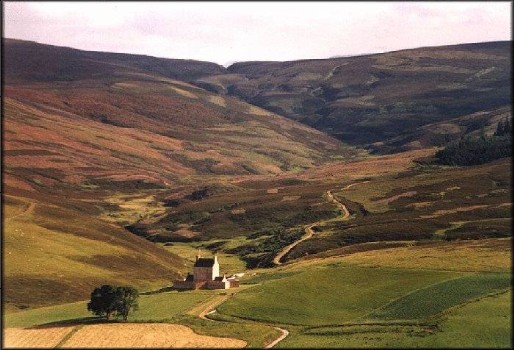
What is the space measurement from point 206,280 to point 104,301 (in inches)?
1032

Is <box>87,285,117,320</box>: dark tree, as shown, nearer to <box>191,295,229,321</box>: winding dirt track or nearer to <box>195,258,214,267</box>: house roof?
<box>191,295,229,321</box>: winding dirt track

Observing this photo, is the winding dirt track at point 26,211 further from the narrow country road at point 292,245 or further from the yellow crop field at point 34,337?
the yellow crop field at point 34,337

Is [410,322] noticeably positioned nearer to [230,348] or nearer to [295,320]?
[295,320]

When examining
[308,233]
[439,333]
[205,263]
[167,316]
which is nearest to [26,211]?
[205,263]

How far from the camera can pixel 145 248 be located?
12962 centimetres

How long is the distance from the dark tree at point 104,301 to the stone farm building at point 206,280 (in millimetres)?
23517

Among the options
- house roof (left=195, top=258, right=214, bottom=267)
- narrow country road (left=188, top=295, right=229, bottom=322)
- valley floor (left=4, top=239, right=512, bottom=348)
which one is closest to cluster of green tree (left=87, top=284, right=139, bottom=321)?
valley floor (left=4, top=239, right=512, bottom=348)

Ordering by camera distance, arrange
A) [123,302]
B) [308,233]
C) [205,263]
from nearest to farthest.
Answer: [123,302] < [205,263] < [308,233]

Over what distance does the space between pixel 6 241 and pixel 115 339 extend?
52.5 m

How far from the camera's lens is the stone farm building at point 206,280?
306 ft

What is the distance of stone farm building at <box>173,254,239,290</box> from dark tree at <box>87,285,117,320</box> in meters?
23.5

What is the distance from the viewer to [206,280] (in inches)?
3743

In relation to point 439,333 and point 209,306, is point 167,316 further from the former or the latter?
point 439,333

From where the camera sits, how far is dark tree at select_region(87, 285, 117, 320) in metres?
69.9
